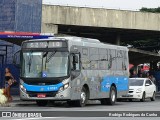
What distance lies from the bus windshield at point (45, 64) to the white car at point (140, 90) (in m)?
9.83

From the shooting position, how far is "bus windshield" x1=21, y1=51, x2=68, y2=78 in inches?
992

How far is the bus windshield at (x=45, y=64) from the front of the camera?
25.2m

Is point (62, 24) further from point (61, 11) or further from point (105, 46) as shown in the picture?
point (105, 46)

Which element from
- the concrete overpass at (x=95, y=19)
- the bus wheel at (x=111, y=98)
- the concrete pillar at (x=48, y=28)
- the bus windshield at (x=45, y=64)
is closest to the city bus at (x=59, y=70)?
the bus windshield at (x=45, y=64)

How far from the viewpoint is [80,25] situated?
149 feet

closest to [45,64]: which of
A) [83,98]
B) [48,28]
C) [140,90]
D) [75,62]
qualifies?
[75,62]

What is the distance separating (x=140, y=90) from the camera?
113 ft

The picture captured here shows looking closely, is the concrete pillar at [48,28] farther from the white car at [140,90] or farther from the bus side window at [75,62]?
the bus side window at [75,62]

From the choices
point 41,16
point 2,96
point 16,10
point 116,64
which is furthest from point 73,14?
point 2,96

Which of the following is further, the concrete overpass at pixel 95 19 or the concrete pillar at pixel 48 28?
the concrete overpass at pixel 95 19

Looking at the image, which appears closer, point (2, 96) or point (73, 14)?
point (2, 96)

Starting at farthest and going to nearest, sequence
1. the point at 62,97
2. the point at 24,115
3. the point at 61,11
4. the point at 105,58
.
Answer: the point at 61,11
the point at 105,58
the point at 62,97
the point at 24,115

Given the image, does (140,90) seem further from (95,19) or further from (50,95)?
(95,19)

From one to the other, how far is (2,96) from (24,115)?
1379cm
